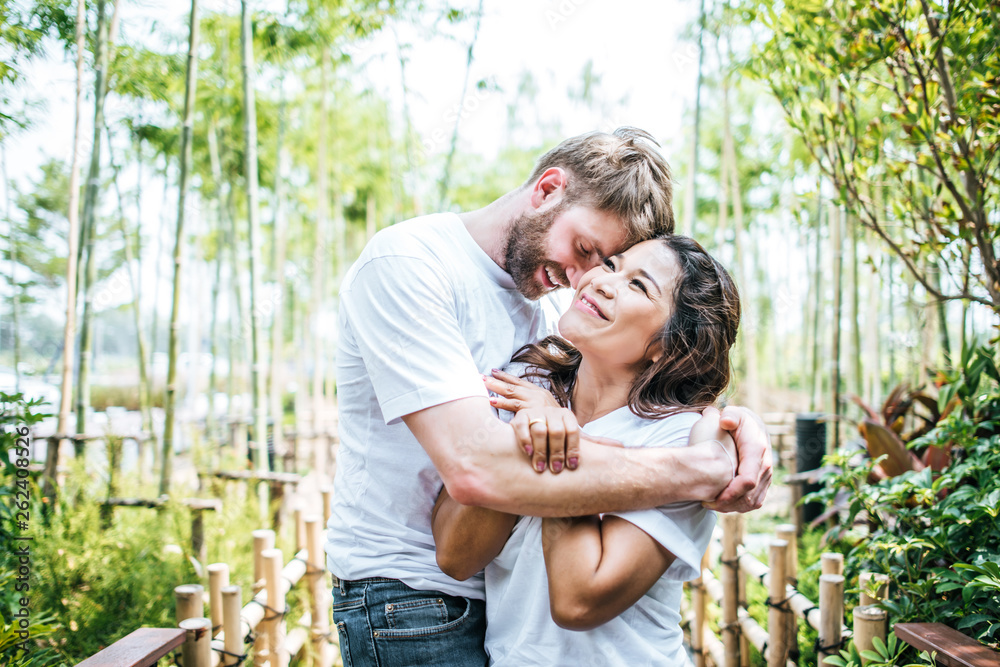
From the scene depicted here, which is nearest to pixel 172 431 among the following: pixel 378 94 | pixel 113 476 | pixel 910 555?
pixel 113 476

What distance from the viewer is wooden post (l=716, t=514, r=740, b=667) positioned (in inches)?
110

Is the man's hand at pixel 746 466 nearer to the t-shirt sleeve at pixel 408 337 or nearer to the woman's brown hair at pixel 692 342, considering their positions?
the woman's brown hair at pixel 692 342

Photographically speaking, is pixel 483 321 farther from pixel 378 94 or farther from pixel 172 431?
pixel 378 94

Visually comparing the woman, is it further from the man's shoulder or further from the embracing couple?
the man's shoulder

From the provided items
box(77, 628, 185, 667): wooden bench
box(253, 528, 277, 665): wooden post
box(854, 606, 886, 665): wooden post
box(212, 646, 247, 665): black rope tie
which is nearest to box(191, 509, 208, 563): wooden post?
box(253, 528, 277, 665): wooden post

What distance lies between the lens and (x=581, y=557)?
1103 mm

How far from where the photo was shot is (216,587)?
2.26 m

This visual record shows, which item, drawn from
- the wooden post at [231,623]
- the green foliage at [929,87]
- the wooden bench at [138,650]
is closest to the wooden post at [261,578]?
the wooden post at [231,623]

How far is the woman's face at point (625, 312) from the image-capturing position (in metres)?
1.35

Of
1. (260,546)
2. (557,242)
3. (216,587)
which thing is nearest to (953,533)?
(557,242)

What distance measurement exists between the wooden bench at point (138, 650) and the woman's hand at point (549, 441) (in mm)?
934

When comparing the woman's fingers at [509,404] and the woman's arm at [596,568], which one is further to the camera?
the woman's fingers at [509,404]

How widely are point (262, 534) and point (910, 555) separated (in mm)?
2480

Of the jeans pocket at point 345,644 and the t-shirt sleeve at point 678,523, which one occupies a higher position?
the t-shirt sleeve at point 678,523
